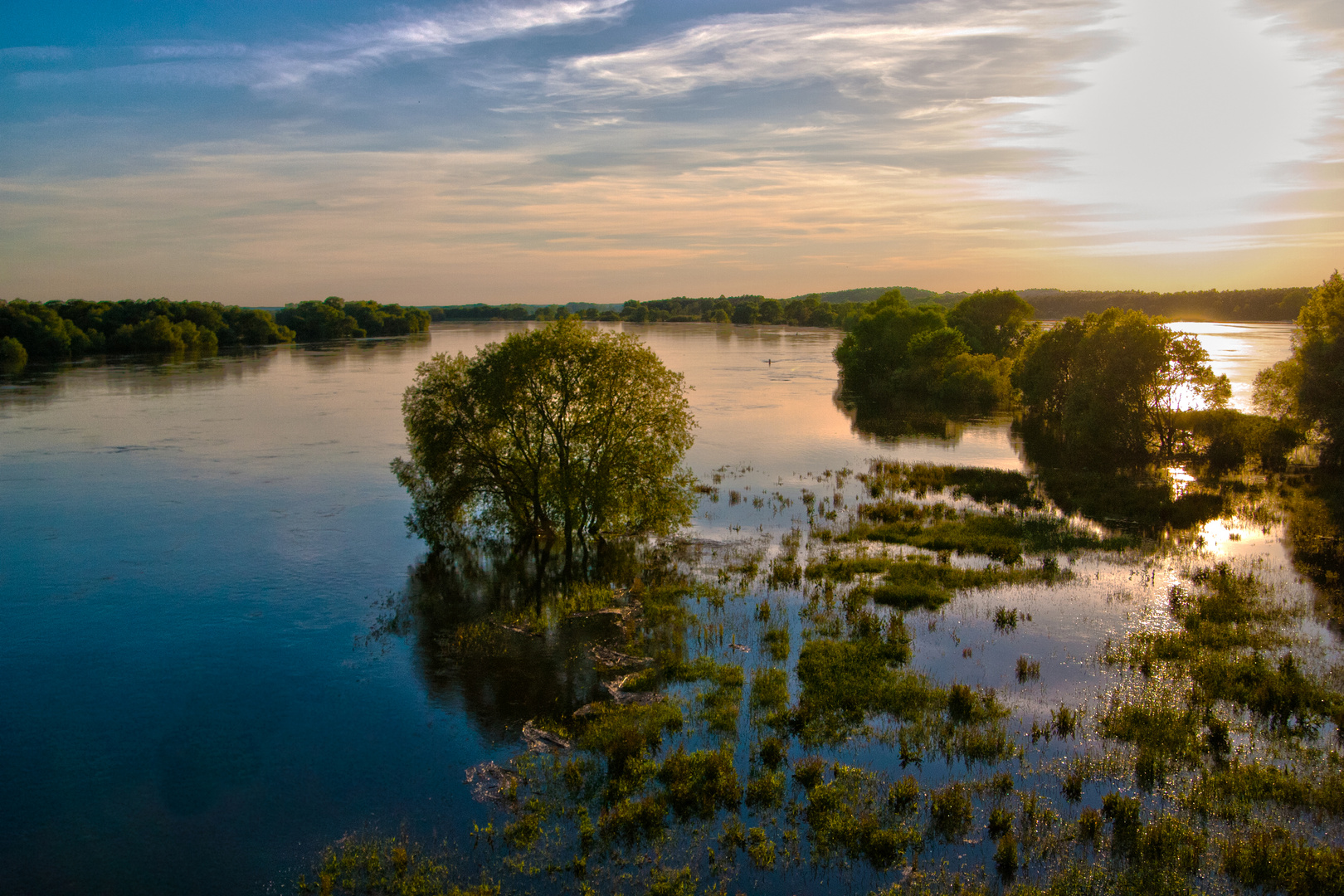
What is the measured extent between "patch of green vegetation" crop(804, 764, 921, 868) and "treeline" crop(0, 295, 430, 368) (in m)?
115

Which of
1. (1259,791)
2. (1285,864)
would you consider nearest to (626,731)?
(1285,864)

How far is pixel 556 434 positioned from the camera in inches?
1115

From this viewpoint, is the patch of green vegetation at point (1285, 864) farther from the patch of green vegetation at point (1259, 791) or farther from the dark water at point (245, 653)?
the dark water at point (245, 653)

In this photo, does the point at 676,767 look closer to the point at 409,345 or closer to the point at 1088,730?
the point at 1088,730

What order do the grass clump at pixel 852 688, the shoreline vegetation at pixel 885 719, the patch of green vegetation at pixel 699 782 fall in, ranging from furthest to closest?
1. the grass clump at pixel 852 688
2. the patch of green vegetation at pixel 699 782
3. the shoreline vegetation at pixel 885 719

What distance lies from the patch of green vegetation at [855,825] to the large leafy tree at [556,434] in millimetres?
14433

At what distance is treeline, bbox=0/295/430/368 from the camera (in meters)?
104

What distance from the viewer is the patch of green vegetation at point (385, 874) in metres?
12.6

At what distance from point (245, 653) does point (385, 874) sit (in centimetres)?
1175

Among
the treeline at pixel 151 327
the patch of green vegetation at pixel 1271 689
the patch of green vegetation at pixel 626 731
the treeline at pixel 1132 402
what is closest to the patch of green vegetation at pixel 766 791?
the patch of green vegetation at pixel 626 731

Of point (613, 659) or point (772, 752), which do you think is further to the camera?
point (613, 659)

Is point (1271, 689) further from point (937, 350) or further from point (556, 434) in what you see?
point (937, 350)

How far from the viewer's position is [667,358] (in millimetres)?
112062

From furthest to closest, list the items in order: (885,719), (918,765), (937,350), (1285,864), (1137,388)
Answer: (937,350), (1137,388), (885,719), (918,765), (1285,864)
